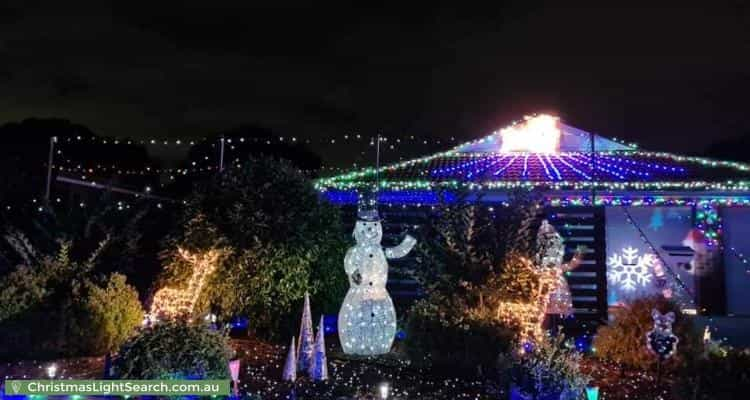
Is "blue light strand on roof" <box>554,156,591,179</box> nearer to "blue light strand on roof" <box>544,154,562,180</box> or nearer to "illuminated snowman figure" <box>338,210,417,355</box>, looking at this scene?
"blue light strand on roof" <box>544,154,562,180</box>

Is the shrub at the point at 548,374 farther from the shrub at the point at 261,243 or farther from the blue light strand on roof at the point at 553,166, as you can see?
the blue light strand on roof at the point at 553,166

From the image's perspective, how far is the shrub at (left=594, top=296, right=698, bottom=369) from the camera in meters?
8.07

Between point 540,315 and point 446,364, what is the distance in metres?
1.51

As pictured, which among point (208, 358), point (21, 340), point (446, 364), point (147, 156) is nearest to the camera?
point (208, 358)

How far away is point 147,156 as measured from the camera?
29.4 metres

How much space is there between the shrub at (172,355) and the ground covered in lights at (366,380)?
0.57 m

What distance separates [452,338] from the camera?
26.0 feet

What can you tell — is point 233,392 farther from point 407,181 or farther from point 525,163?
point 525,163

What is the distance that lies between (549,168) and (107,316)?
10.1 metres

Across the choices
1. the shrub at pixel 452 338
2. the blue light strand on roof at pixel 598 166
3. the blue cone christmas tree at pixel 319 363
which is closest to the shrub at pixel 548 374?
the shrub at pixel 452 338

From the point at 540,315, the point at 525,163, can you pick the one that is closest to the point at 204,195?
the point at 540,315

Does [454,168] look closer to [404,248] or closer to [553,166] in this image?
[553,166]

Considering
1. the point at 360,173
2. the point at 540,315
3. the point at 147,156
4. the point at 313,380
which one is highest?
the point at 147,156

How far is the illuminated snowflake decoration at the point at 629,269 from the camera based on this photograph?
14.3 metres
